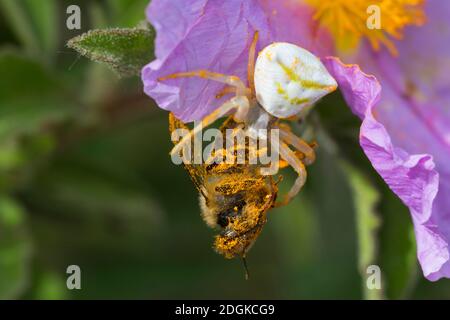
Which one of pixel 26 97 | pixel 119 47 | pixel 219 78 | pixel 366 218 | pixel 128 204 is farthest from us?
pixel 128 204

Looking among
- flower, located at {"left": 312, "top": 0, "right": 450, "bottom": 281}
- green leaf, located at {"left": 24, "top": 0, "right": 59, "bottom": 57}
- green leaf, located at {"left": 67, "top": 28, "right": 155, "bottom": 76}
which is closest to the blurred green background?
green leaf, located at {"left": 24, "top": 0, "right": 59, "bottom": 57}

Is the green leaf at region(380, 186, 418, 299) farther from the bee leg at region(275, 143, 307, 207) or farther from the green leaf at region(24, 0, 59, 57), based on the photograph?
the green leaf at region(24, 0, 59, 57)

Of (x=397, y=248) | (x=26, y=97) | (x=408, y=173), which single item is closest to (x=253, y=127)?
(x=408, y=173)

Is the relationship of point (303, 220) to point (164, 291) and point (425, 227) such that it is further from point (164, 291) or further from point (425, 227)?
point (425, 227)

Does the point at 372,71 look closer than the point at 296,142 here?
No

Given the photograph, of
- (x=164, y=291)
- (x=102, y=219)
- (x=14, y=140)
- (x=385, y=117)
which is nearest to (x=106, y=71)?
(x=14, y=140)

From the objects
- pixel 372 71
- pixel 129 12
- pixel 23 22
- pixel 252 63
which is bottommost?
pixel 252 63

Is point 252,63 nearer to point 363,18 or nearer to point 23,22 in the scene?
point 363,18
